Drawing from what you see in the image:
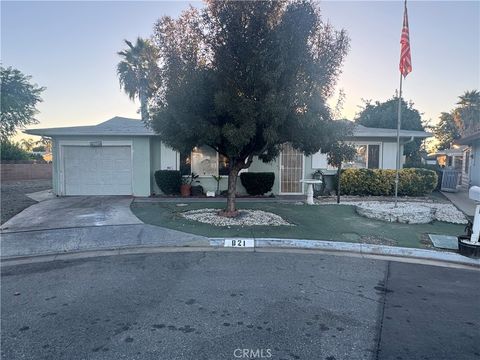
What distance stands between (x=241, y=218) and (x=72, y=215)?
16.3 ft

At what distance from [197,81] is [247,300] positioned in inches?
213

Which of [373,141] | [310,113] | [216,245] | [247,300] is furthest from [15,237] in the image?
[373,141]

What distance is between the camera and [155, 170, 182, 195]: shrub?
1380cm

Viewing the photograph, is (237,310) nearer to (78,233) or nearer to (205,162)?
(78,233)

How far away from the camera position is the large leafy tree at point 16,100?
19.7 m

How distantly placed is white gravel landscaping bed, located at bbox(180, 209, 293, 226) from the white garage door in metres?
5.11

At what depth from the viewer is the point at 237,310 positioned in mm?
4027

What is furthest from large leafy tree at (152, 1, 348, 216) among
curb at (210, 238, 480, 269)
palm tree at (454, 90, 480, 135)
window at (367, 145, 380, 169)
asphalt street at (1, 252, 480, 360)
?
palm tree at (454, 90, 480, 135)

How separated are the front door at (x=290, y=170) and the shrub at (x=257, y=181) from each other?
0.89 m

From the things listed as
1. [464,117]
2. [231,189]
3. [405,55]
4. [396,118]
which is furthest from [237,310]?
[464,117]

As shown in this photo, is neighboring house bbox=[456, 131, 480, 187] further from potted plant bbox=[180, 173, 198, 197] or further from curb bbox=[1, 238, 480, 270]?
potted plant bbox=[180, 173, 198, 197]

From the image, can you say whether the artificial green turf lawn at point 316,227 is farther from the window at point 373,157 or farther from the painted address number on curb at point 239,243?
the window at point 373,157

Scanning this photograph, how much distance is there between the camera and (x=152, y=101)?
892 cm

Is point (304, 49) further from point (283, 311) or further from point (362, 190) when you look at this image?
point (362, 190)
